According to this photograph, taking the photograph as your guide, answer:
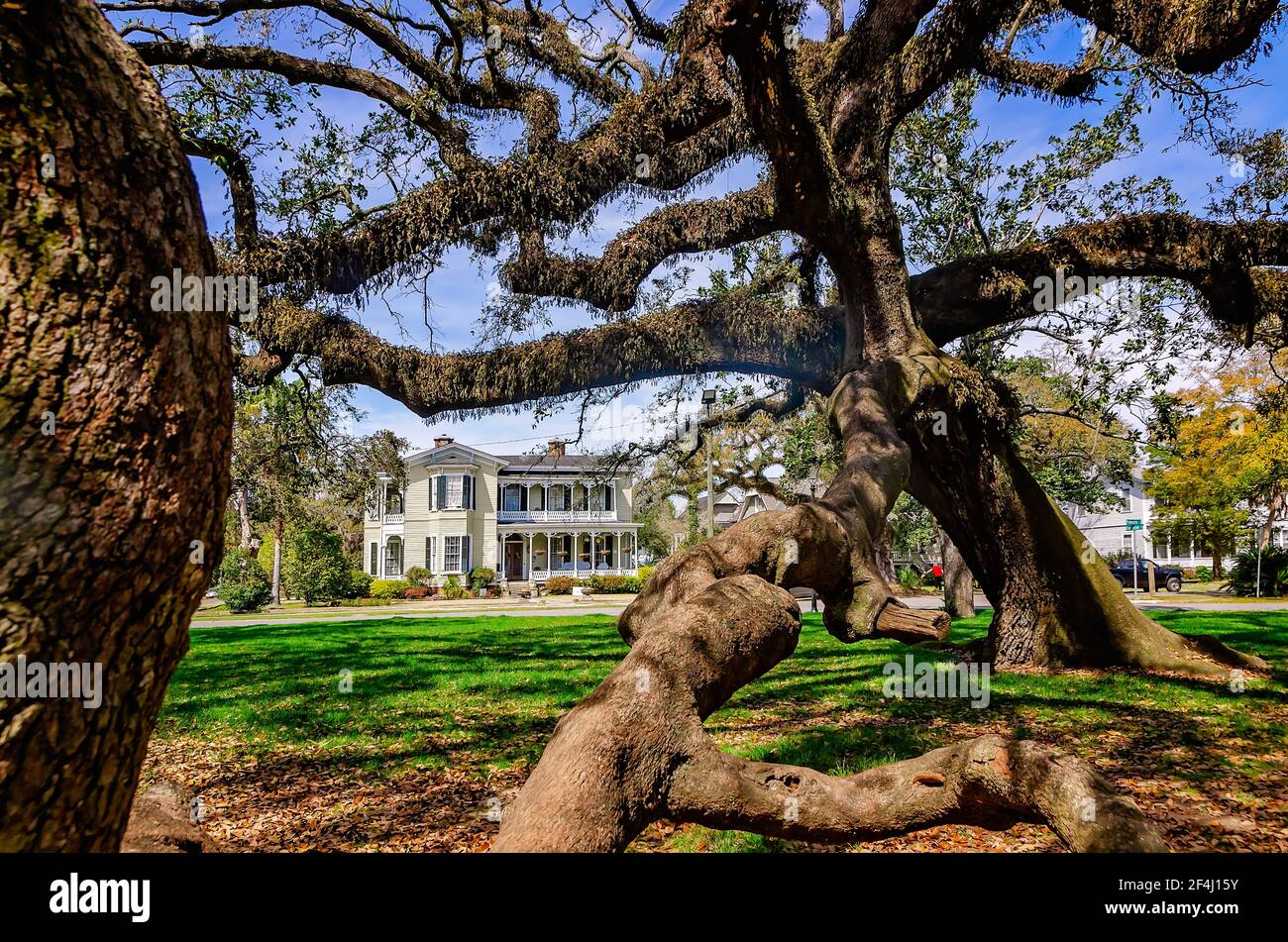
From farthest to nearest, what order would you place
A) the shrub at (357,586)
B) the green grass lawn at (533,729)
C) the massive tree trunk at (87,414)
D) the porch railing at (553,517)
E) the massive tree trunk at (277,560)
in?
the porch railing at (553,517)
the shrub at (357,586)
the massive tree trunk at (277,560)
the green grass lawn at (533,729)
the massive tree trunk at (87,414)

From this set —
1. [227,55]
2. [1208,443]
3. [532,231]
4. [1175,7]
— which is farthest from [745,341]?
[1208,443]

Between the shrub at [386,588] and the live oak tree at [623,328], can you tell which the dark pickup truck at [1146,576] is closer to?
the live oak tree at [623,328]

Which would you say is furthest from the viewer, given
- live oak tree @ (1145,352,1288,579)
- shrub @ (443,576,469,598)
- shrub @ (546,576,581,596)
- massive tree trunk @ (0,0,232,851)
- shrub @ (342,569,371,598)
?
shrub @ (546,576,581,596)

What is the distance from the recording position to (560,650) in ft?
41.8

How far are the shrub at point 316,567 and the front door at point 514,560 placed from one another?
44.7 ft

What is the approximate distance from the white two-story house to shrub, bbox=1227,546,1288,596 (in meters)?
27.1

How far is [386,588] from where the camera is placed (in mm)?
34125

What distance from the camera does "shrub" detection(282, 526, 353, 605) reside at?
29.4m

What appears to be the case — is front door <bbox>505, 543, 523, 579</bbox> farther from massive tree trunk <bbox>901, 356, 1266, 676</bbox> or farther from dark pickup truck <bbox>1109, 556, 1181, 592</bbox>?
massive tree trunk <bbox>901, 356, 1266, 676</bbox>

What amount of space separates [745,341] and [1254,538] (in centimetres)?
3373

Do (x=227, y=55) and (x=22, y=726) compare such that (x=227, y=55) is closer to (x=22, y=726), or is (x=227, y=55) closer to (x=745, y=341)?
(x=745, y=341)

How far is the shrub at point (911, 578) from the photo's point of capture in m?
36.0

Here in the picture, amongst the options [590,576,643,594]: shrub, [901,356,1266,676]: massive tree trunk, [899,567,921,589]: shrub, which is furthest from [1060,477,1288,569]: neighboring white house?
[901,356,1266,676]: massive tree trunk

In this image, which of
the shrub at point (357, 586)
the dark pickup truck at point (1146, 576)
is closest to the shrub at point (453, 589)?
the shrub at point (357, 586)
